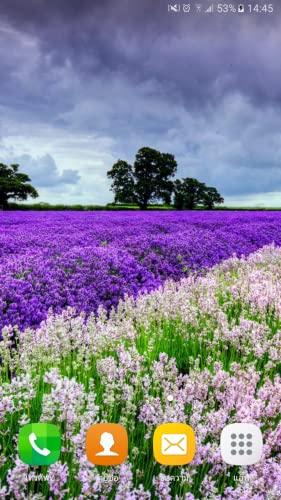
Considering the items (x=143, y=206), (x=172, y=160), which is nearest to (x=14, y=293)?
(x=143, y=206)

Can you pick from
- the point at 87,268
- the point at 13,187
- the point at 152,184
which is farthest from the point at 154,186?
the point at 87,268

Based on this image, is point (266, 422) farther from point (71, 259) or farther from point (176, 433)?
point (71, 259)

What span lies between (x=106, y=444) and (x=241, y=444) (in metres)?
0.62

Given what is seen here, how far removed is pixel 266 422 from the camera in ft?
7.32

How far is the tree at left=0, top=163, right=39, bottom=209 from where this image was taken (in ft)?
142

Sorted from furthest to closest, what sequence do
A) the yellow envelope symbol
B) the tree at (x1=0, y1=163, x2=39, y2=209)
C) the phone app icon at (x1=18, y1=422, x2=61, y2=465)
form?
1. the tree at (x1=0, y1=163, x2=39, y2=209)
2. the yellow envelope symbol
3. the phone app icon at (x1=18, y1=422, x2=61, y2=465)

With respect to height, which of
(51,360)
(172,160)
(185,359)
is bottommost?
(185,359)

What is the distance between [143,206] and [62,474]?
4837cm

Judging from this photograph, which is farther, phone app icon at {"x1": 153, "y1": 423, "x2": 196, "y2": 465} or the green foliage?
the green foliage

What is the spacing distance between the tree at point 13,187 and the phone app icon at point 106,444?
43.1 meters

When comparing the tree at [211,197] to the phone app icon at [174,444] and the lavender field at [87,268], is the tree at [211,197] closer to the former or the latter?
the lavender field at [87,268]

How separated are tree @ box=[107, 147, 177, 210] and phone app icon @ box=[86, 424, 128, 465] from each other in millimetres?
46886

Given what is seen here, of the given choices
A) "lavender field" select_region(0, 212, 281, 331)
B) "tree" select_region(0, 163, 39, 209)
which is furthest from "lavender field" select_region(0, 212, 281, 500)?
"tree" select_region(0, 163, 39, 209)

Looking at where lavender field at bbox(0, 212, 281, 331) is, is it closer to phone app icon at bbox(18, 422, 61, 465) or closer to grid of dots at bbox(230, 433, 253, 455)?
phone app icon at bbox(18, 422, 61, 465)
